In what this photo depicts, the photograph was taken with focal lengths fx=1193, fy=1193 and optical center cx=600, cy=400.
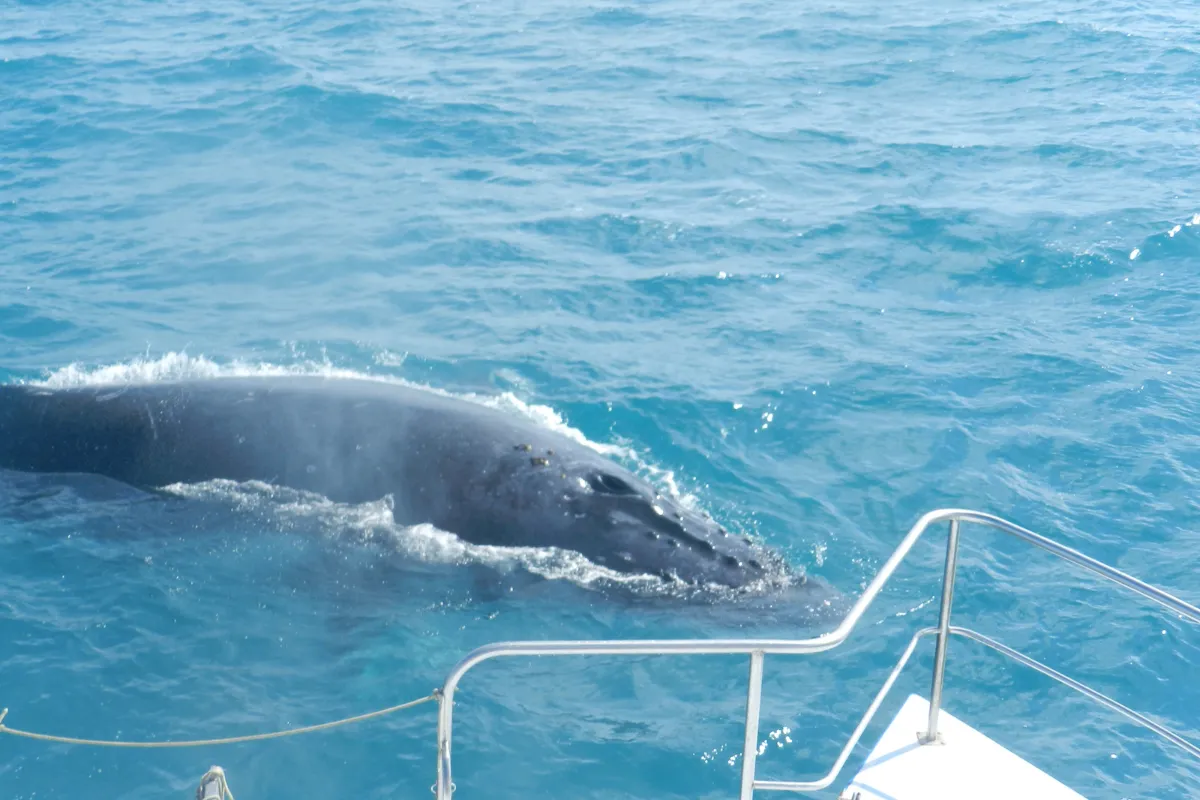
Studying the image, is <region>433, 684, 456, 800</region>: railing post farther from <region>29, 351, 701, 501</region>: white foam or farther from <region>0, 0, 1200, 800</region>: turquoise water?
<region>29, 351, 701, 501</region>: white foam

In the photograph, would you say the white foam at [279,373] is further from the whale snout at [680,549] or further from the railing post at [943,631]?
the railing post at [943,631]

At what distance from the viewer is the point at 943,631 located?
7.73 metres

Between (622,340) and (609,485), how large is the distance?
5926 mm

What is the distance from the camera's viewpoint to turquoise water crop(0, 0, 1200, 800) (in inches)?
406

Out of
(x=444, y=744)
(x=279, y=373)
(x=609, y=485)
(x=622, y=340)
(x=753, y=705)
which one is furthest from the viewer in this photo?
(x=622, y=340)

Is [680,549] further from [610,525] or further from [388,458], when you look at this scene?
[388,458]

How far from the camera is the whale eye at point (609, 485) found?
36.7 ft

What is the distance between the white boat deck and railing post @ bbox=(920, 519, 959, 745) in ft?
0.33

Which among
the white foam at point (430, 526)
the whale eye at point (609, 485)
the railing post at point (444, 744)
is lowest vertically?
the white foam at point (430, 526)

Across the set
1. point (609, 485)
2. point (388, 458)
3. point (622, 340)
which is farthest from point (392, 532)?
point (622, 340)

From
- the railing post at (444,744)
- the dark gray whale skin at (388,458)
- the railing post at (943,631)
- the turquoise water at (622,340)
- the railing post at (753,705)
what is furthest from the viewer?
the dark gray whale skin at (388,458)

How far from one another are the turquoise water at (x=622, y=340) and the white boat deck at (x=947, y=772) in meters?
1.69

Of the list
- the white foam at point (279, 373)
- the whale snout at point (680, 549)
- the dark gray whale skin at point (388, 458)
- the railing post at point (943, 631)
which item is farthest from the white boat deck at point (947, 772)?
the white foam at point (279, 373)

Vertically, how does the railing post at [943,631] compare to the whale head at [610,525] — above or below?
above
